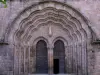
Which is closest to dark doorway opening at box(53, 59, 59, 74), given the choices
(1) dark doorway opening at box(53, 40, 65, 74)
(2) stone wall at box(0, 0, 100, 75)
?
(1) dark doorway opening at box(53, 40, 65, 74)

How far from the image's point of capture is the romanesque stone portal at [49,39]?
9367 millimetres

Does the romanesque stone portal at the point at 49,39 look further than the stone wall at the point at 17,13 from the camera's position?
Yes

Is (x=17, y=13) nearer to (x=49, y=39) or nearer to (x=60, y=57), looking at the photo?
(x=49, y=39)

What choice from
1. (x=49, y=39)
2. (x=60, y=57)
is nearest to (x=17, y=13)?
(x=49, y=39)

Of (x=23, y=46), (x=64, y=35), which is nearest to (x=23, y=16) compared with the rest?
(x=23, y=46)

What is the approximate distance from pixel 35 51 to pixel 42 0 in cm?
274

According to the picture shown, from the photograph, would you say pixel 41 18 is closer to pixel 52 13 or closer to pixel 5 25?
pixel 52 13

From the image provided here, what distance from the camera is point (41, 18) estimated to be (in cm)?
990

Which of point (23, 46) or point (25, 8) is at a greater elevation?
point (25, 8)

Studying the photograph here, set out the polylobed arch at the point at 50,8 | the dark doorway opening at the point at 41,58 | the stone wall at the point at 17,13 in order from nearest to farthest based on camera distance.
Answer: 1. the stone wall at the point at 17,13
2. the polylobed arch at the point at 50,8
3. the dark doorway opening at the point at 41,58

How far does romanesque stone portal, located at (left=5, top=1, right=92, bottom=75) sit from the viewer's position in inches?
369

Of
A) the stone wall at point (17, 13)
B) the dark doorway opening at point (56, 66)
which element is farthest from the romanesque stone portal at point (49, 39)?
the stone wall at point (17, 13)

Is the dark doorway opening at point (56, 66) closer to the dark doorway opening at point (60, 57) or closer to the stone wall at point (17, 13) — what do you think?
the dark doorway opening at point (60, 57)

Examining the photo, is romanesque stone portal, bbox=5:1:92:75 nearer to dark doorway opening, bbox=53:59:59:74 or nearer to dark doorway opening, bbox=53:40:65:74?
dark doorway opening, bbox=53:40:65:74
